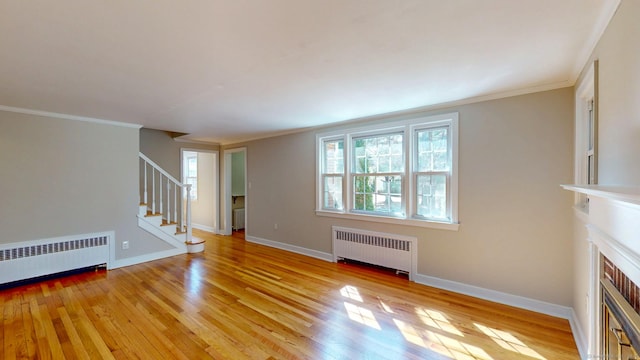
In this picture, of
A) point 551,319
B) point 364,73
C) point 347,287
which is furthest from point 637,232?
point 347,287

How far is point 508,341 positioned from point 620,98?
1.97m

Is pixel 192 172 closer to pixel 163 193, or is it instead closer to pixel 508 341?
pixel 163 193

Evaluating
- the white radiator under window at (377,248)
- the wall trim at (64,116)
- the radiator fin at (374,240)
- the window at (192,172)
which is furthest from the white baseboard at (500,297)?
the window at (192,172)

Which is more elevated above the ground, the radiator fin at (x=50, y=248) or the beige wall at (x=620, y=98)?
the beige wall at (x=620, y=98)

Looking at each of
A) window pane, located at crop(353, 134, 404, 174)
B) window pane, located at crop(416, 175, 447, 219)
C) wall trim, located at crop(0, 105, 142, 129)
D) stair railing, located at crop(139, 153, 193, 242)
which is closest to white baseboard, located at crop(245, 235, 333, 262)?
stair railing, located at crop(139, 153, 193, 242)

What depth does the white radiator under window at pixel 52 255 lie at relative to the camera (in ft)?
11.2

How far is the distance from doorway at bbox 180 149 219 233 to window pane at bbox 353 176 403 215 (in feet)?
12.5

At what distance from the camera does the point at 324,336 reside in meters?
2.32

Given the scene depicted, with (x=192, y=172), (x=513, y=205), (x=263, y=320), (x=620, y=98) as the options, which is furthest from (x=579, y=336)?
(x=192, y=172)

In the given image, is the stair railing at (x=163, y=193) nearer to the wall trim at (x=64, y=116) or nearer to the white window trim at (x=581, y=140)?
the wall trim at (x=64, y=116)

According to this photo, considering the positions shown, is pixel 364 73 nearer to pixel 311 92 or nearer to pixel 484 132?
pixel 311 92

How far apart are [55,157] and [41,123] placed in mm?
468

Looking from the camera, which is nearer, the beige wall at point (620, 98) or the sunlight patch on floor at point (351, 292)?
the beige wall at point (620, 98)

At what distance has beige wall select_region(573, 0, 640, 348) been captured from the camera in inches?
46.5
